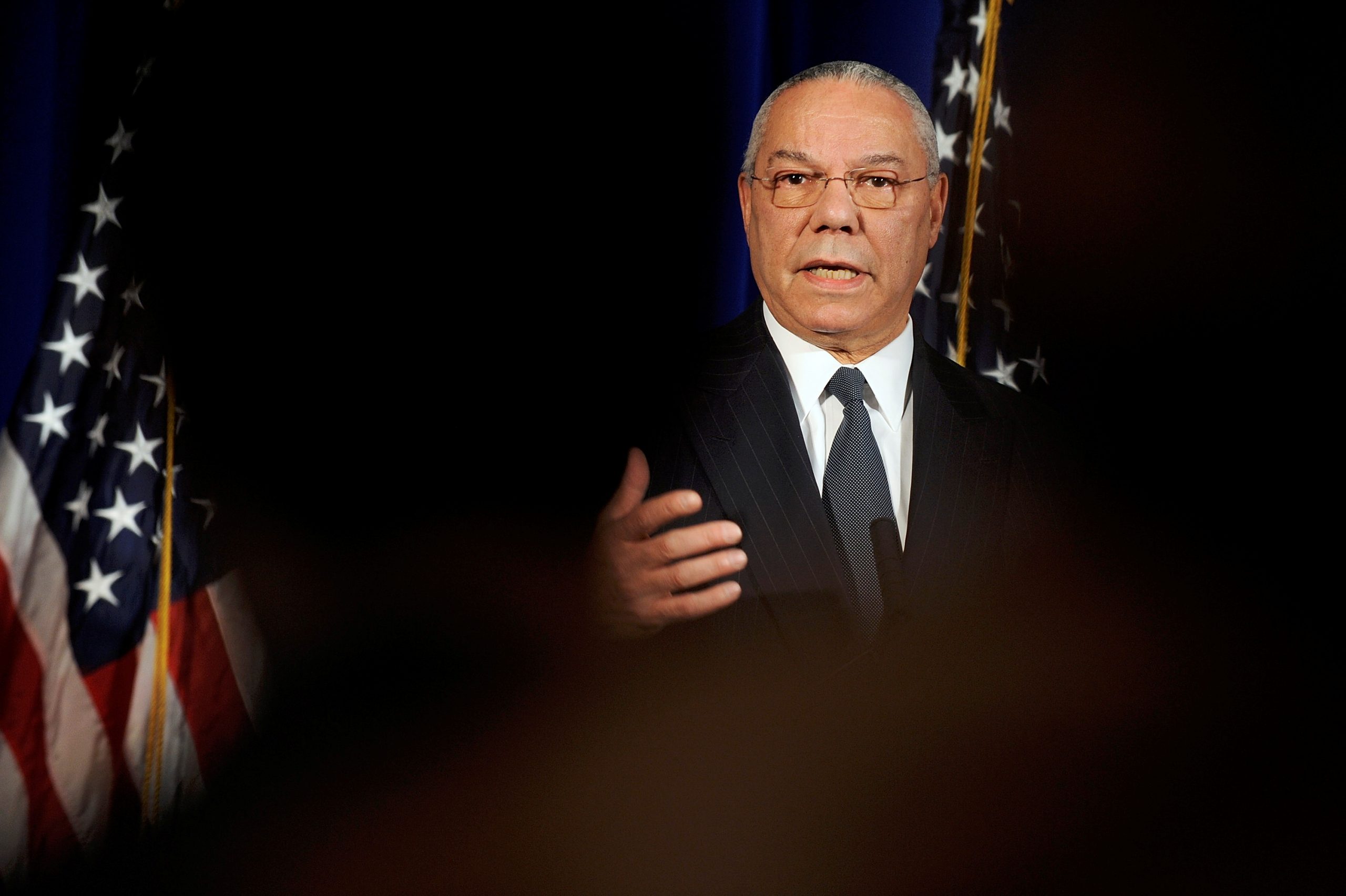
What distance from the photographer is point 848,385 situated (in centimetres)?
134

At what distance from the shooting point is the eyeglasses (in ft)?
4.26

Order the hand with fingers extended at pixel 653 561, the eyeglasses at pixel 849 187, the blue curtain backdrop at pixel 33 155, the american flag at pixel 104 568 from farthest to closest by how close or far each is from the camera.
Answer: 1. the blue curtain backdrop at pixel 33 155
2. the american flag at pixel 104 568
3. the eyeglasses at pixel 849 187
4. the hand with fingers extended at pixel 653 561

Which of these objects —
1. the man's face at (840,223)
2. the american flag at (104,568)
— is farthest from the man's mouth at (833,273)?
the american flag at (104,568)

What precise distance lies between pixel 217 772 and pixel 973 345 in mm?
1330

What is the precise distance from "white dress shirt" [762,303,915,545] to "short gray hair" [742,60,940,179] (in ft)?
0.72

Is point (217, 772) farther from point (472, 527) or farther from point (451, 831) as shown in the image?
point (472, 527)

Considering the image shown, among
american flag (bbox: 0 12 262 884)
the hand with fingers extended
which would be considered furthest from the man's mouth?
american flag (bbox: 0 12 262 884)

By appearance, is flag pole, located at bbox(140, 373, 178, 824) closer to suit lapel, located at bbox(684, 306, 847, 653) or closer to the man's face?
suit lapel, located at bbox(684, 306, 847, 653)

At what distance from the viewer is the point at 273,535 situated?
5.02 feet

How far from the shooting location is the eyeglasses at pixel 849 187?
1.30 metres

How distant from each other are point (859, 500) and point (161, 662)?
101cm

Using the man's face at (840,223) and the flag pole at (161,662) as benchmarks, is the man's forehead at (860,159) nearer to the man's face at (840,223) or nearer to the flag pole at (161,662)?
the man's face at (840,223)

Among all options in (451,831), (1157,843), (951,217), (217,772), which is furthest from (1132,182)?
(217,772)

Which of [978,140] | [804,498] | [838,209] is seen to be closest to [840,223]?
[838,209]
